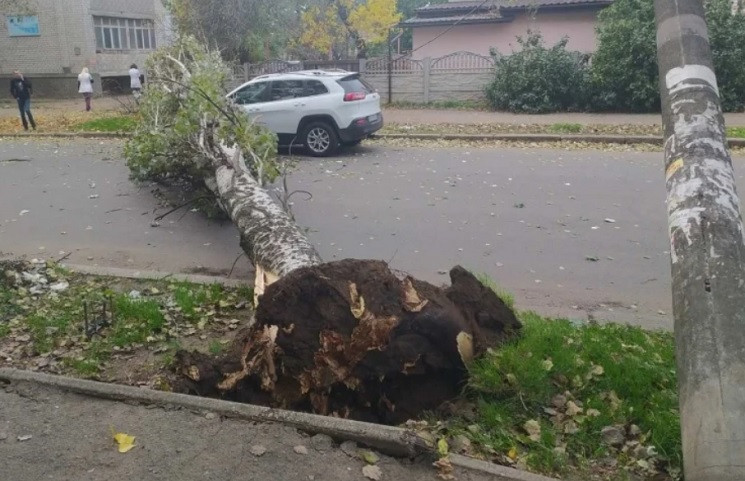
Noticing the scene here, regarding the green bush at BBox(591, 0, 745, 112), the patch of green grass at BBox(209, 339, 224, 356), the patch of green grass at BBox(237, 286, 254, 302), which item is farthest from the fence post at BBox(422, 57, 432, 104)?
the patch of green grass at BBox(209, 339, 224, 356)

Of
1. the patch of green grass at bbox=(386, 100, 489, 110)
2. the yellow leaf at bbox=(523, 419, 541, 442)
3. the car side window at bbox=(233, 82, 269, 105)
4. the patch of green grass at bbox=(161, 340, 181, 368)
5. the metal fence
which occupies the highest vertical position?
the metal fence

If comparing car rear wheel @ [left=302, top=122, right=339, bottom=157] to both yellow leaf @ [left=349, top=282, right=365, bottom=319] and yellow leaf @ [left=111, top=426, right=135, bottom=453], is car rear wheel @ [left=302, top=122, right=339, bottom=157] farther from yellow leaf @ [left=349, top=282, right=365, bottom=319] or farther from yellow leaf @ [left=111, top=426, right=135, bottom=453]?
yellow leaf @ [left=111, top=426, right=135, bottom=453]

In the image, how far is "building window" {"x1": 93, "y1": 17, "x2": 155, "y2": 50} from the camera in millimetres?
34938

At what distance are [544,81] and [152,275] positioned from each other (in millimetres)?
16010

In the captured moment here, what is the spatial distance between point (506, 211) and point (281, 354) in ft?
18.1

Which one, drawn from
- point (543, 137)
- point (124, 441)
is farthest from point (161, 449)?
point (543, 137)

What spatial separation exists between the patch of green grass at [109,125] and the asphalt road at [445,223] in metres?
5.18

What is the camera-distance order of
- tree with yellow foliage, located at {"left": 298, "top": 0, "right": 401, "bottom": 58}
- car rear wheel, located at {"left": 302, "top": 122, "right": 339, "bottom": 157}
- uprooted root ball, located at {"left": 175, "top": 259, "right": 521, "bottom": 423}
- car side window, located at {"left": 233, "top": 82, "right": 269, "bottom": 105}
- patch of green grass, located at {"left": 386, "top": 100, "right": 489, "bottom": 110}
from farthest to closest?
tree with yellow foliage, located at {"left": 298, "top": 0, "right": 401, "bottom": 58} < patch of green grass, located at {"left": 386, "top": 100, "right": 489, "bottom": 110} < car side window, located at {"left": 233, "top": 82, "right": 269, "bottom": 105} < car rear wheel, located at {"left": 302, "top": 122, "right": 339, "bottom": 157} < uprooted root ball, located at {"left": 175, "top": 259, "right": 521, "bottom": 423}

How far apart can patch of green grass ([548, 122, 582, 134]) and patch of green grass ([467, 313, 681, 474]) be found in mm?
11842

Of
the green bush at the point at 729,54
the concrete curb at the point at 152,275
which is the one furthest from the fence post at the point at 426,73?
the concrete curb at the point at 152,275

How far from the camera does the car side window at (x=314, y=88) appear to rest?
14.1 m

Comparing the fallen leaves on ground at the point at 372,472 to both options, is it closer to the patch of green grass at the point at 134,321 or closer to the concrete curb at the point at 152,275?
the patch of green grass at the point at 134,321

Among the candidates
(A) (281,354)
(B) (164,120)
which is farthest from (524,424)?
(B) (164,120)

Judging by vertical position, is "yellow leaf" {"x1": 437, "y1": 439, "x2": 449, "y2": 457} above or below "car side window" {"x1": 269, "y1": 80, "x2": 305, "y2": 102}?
below
